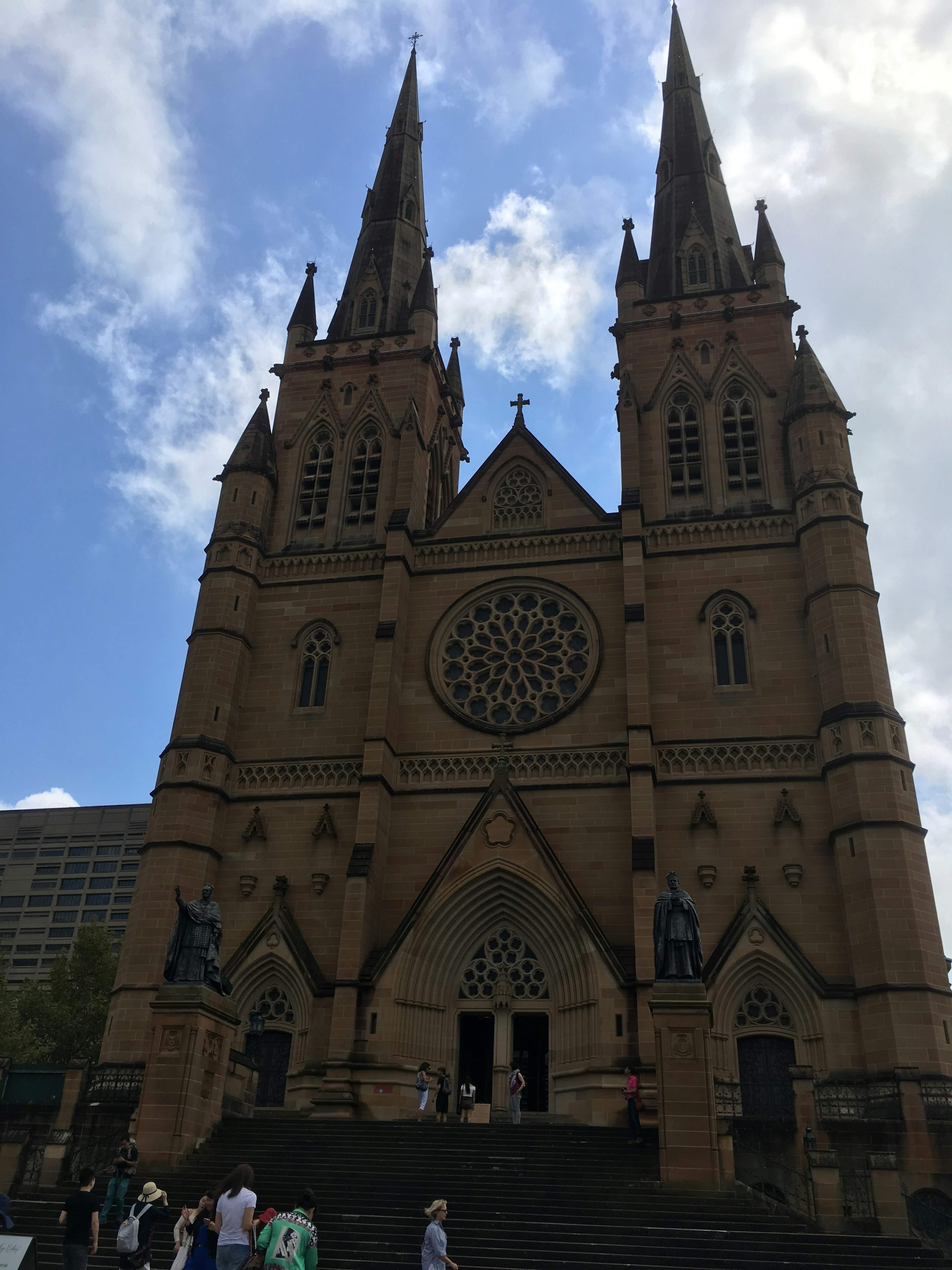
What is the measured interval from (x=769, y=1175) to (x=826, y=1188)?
11.0 ft

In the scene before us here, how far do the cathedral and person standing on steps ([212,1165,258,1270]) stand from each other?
905cm

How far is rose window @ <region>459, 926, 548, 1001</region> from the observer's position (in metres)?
23.7

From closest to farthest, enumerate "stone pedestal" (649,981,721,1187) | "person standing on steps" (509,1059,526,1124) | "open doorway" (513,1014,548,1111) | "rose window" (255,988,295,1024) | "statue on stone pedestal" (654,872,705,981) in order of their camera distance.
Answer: "stone pedestal" (649,981,721,1187)
"statue on stone pedestal" (654,872,705,981)
"person standing on steps" (509,1059,526,1124)
"open doorway" (513,1014,548,1111)
"rose window" (255,988,295,1024)

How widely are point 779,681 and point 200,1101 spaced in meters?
15.5

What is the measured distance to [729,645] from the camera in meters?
26.4

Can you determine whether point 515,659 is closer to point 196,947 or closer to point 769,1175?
point 196,947

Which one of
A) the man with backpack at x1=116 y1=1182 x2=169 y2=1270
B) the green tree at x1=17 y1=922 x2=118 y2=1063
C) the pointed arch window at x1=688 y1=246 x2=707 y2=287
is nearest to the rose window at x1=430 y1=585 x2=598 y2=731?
the pointed arch window at x1=688 y1=246 x2=707 y2=287

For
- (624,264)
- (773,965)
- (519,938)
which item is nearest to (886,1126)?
(773,965)

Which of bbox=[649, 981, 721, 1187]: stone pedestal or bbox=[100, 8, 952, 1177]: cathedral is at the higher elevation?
bbox=[100, 8, 952, 1177]: cathedral

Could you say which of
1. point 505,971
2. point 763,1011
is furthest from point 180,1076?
point 763,1011

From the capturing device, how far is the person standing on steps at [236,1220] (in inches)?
330

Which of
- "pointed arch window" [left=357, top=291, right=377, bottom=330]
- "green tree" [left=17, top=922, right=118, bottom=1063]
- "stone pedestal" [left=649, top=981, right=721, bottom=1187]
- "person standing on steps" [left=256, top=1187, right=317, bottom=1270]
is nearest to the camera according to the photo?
"person standing on steps" [left=256, top=1187, right=317, bottom=1270]

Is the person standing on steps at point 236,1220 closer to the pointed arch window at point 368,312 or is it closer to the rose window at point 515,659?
the rose window at point 515,659

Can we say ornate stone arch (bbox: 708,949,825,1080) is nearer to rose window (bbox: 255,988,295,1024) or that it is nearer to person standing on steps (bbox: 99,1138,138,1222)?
rose window (bbox: 255,988,295,1024)
